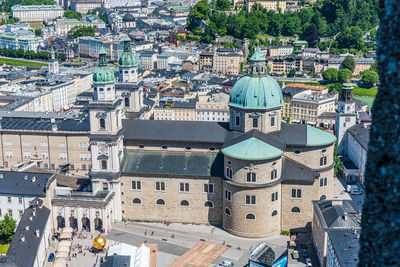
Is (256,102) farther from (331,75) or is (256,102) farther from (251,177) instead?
(331,75)

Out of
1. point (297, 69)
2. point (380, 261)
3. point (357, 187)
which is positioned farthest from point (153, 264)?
point (297, 69)

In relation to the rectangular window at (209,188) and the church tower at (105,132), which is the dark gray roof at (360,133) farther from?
the church tower at (105,132)

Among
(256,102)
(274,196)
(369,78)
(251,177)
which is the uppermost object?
(256,102)

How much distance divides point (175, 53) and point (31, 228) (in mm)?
144668

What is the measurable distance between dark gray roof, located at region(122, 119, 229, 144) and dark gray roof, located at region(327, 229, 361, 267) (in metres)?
21.8

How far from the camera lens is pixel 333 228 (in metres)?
57.1

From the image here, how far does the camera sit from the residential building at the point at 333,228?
53.6 metres

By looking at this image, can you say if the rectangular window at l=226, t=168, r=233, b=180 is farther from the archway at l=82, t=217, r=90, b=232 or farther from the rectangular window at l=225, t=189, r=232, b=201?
the archway at l=82, t=217, r=90, b=232

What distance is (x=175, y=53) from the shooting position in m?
200

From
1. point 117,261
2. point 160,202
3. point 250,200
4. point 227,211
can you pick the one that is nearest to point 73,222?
point 160,202

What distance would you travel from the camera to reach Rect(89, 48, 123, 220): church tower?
68.5 metres

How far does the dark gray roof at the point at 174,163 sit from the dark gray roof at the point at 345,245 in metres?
19.2

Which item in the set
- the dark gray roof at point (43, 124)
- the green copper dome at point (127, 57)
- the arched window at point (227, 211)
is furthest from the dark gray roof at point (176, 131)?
the dark gray roof at point (43, 124)

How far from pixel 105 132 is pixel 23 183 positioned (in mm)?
13023
